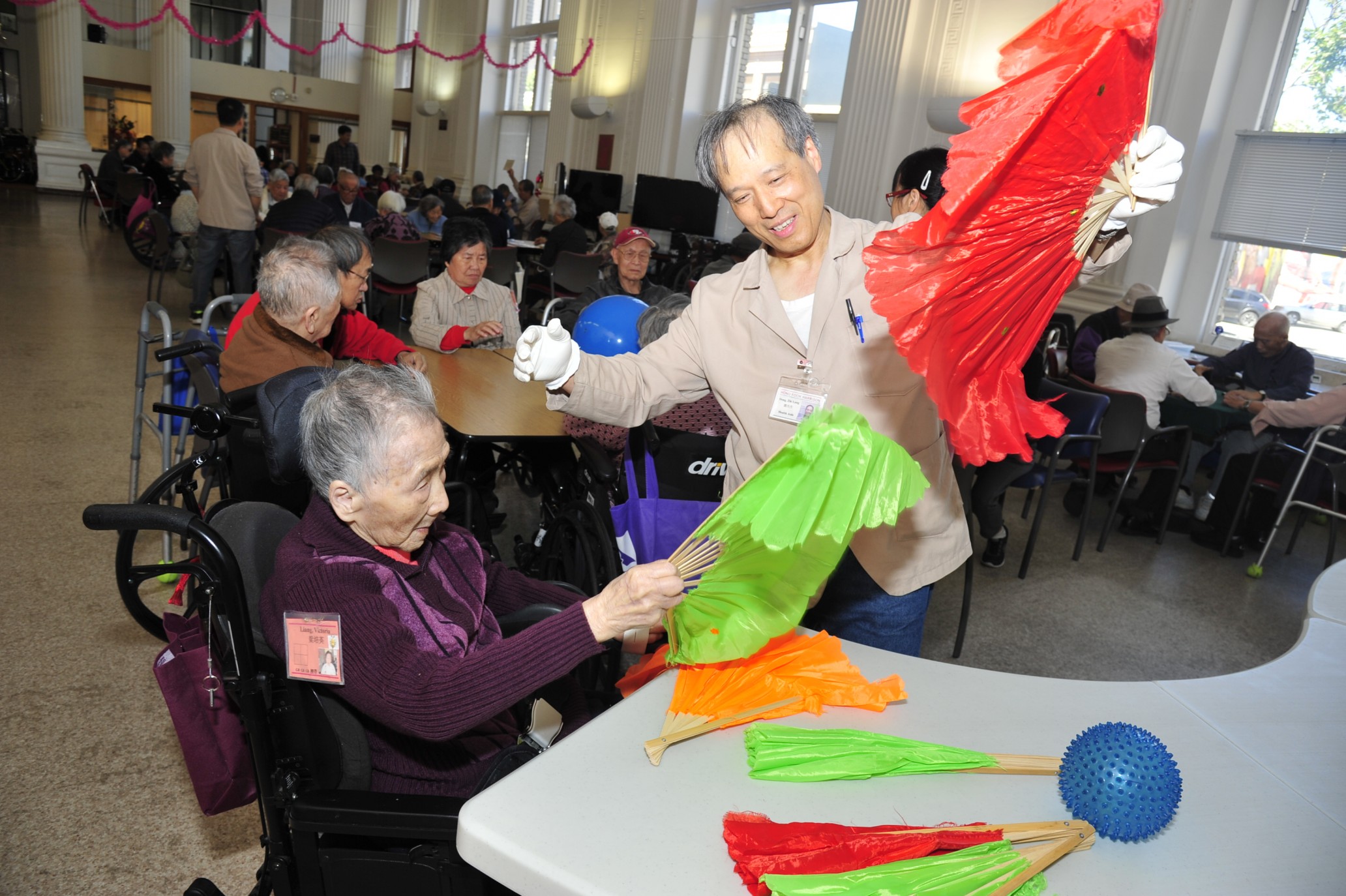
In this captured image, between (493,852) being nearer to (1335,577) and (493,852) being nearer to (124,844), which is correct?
(124,844)

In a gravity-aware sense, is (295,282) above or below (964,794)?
above

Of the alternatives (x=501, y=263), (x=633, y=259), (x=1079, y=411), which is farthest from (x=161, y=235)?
(x=1079, y=411)

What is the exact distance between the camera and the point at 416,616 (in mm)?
1318

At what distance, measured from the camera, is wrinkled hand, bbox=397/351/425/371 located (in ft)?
10.2

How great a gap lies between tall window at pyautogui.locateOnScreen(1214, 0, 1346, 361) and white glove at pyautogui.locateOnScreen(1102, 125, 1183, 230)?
623 cm

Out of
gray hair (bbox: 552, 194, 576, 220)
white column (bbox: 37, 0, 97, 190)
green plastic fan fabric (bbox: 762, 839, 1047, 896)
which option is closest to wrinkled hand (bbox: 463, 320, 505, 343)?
green plastic fan fabric (bbox: 762, 839, 1047, 896)

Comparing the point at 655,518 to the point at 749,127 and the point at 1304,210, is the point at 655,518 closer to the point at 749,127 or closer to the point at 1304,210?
the point at 749,127

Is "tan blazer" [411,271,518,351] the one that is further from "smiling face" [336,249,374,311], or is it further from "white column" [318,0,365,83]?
"white column" [318,0,365,83]

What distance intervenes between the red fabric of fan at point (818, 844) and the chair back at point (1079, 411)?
3.60m

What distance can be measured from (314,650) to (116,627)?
2044 mm

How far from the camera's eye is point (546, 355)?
1.52m

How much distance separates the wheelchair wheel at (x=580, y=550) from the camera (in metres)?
2.63

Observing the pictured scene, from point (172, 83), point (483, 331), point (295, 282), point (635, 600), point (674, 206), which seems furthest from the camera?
point (172, 83)

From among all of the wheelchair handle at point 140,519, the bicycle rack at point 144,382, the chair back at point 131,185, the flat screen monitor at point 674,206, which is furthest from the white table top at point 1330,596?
the chair back at point 131,185
